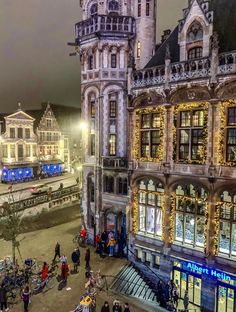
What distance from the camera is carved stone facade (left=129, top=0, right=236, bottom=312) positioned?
59.0 ft

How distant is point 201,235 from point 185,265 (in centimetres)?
243

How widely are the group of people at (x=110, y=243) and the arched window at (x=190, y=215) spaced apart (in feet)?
17.5

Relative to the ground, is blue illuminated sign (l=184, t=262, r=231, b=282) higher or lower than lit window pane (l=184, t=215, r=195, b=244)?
lower

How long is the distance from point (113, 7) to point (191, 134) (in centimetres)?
1419

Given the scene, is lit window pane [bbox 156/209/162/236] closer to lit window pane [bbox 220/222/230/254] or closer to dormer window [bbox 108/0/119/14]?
lit window pane [bbox 220/222/230/254]

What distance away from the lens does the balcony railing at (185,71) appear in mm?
17609

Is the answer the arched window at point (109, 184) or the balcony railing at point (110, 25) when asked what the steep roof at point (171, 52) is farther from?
the arched window at point (109, 184)

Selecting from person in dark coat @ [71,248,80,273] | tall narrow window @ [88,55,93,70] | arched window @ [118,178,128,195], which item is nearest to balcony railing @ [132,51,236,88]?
tall narrow window @ [88,55,93,70]

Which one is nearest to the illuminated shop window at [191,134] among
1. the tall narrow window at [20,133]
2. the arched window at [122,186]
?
the arched window at [122,186]

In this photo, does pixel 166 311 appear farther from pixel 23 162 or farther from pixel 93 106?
pixel 23 162

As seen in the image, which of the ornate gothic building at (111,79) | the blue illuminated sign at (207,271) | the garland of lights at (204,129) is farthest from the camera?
the ornate gothic building at (111,79)

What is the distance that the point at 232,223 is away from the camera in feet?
58.9

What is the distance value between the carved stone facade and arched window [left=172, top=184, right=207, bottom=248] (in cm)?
7

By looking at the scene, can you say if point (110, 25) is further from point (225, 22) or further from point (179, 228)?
point (179, 228)
